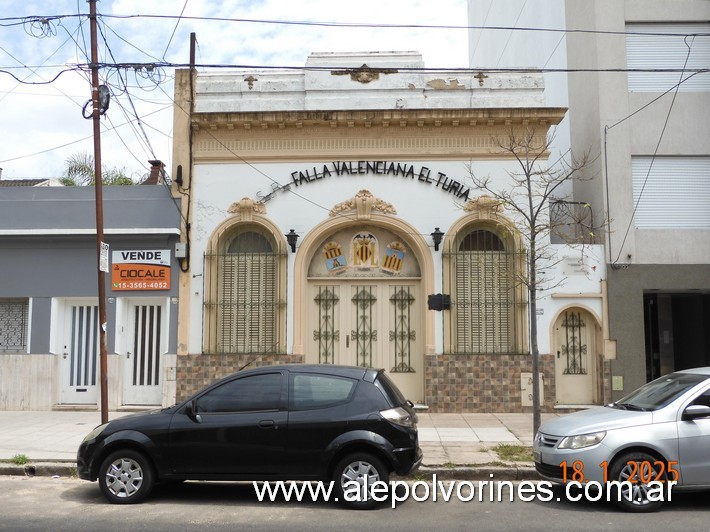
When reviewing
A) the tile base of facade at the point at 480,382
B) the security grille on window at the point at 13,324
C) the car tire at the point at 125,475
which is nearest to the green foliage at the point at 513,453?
the tile base of facade at the point at 480,382

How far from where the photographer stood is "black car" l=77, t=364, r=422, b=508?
7.48 m

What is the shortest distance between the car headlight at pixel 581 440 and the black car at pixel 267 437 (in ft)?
5.31

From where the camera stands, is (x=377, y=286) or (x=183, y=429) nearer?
(x=183, y=429)

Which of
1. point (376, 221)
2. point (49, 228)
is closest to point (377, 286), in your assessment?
point (376, 221)

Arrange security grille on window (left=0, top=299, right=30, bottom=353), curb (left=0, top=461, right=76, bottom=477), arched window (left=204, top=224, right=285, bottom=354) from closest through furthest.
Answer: curb (left=0, top=461, right=76, bottom=477) < arched window (left=204, top=224, right=285, bottom=354) < security grille on window (left=0, top=299, right=30, bottom=353)

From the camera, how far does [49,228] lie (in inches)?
563

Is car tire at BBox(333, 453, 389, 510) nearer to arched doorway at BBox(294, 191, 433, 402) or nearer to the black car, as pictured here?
the black car

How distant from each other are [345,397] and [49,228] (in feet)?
30.4

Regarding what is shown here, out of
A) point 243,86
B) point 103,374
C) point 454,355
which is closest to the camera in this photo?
point 103,374

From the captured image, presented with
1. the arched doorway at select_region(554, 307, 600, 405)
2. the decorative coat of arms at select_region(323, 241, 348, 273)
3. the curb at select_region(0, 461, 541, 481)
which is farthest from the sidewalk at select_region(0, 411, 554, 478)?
the decorative coat of arms at select_region(323, 241, 348, 273)

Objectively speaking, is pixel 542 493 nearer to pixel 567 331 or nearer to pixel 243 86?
pixel 567 331

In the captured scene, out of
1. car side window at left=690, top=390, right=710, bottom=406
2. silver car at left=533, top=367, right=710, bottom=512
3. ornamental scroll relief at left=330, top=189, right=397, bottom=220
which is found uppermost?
ornamental scroll relief at left=330, top=189, right=397, bottom=220

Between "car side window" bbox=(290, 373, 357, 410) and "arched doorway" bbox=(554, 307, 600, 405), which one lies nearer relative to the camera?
"car side window" bbox=(290, 373, 357, 410)

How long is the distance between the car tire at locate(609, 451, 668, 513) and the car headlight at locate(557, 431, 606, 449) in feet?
0.92
